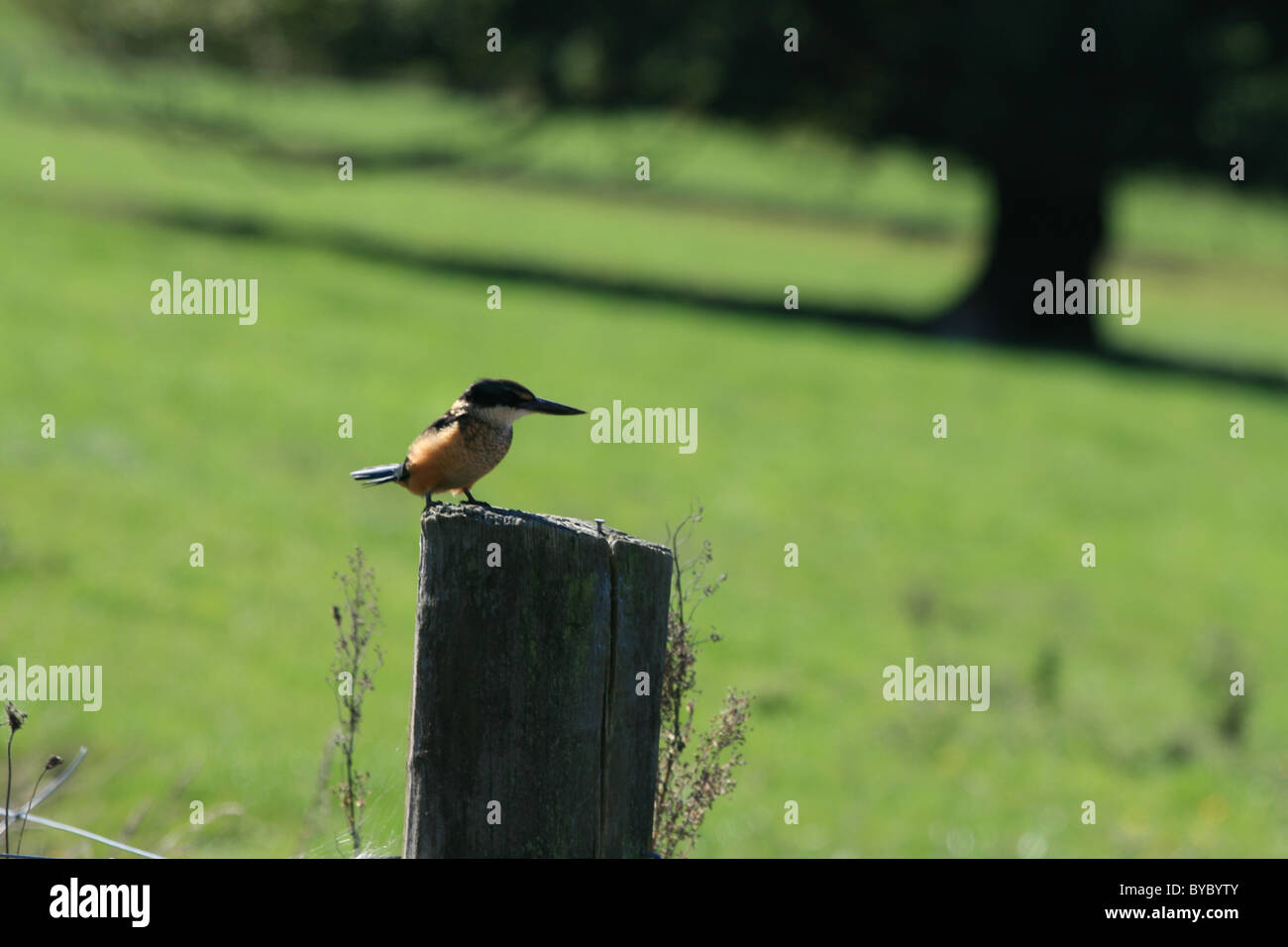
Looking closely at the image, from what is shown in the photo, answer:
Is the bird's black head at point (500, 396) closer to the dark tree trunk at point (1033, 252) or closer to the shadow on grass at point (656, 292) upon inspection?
the shadow on grass at point (656, 292)

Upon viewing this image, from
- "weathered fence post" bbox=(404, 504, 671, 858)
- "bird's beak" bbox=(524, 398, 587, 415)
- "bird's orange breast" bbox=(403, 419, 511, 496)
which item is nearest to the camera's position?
"weathered fence post" bbox=(404, 504, 671, 858)

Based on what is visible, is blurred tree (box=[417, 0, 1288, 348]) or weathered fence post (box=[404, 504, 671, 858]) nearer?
weathered fence post (box=[404, 504, 671, 858])

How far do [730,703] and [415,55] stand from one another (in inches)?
→ 1056

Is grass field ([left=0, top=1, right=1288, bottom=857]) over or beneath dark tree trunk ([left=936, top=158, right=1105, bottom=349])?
beneath

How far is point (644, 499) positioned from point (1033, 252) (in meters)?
15.7

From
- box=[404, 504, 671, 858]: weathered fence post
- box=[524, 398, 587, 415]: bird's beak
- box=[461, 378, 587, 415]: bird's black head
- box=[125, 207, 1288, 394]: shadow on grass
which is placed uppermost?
box=[125, 207, 1288, 394]: shadow on grass

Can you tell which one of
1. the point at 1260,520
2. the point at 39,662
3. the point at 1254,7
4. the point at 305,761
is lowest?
the point at 305,761

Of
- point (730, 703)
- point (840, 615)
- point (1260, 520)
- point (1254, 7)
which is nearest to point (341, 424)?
point (840, 615)

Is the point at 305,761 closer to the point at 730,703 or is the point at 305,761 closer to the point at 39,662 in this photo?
the point at 39,662

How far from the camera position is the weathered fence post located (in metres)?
3.40

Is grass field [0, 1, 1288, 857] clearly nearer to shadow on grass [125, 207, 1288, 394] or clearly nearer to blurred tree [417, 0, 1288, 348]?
shadow on grass [125, 207, 1288, 394]

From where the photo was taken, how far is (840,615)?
13.2m

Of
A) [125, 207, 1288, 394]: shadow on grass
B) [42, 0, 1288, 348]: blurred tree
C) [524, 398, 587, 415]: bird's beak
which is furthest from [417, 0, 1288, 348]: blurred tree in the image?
[524, 398, 587, 415]: bird's beak

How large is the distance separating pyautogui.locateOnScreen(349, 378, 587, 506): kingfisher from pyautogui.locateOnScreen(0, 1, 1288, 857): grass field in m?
0.87
